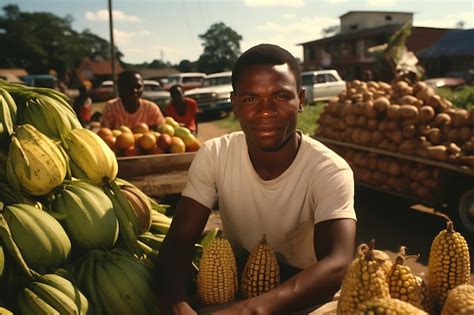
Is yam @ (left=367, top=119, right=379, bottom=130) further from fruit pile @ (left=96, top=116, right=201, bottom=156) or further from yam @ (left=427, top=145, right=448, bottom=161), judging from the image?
fruit pile @ (left=96, top=116, right=201, bottom=156)

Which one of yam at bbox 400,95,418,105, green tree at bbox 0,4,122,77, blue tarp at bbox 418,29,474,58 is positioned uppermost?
green tree at bbox 0,4,122,77

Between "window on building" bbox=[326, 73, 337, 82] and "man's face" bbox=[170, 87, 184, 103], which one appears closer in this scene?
"man's face" bbox=[170, 87, 184, 103]

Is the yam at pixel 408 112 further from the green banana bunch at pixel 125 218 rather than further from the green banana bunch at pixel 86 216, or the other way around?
the green banana bunch at pixel 86 216

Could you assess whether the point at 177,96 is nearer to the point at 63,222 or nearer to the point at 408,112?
the point at 408,112

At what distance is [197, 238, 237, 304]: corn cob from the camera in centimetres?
181

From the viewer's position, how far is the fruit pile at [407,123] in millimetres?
5562

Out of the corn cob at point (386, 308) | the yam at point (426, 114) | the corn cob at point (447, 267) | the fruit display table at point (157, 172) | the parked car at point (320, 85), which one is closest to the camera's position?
the corn cob at point (386, 308)

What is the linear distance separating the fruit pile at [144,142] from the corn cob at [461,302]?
3.80 m

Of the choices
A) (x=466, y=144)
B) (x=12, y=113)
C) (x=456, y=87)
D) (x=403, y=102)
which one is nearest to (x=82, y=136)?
(x=12, y=113)

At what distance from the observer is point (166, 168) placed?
15.4ft

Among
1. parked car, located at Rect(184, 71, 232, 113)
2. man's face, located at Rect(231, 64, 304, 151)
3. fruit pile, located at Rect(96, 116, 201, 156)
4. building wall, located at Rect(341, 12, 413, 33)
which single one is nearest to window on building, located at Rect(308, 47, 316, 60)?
building wall, located at Rect(341, 12, 413, 33)

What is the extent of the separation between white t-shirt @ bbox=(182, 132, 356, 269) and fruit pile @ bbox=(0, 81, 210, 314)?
1.20 ft

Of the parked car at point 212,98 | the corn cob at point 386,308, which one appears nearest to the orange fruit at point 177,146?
the corn cob at point 386,308

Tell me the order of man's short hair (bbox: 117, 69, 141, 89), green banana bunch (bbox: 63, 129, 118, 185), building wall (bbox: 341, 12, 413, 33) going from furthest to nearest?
building wall (bbox: 341, 12, 413, 33) → man's short hair (bbox: 117, 69, 141, 89) → green banana bunch (bbox: 63, 129, 118, 185)
